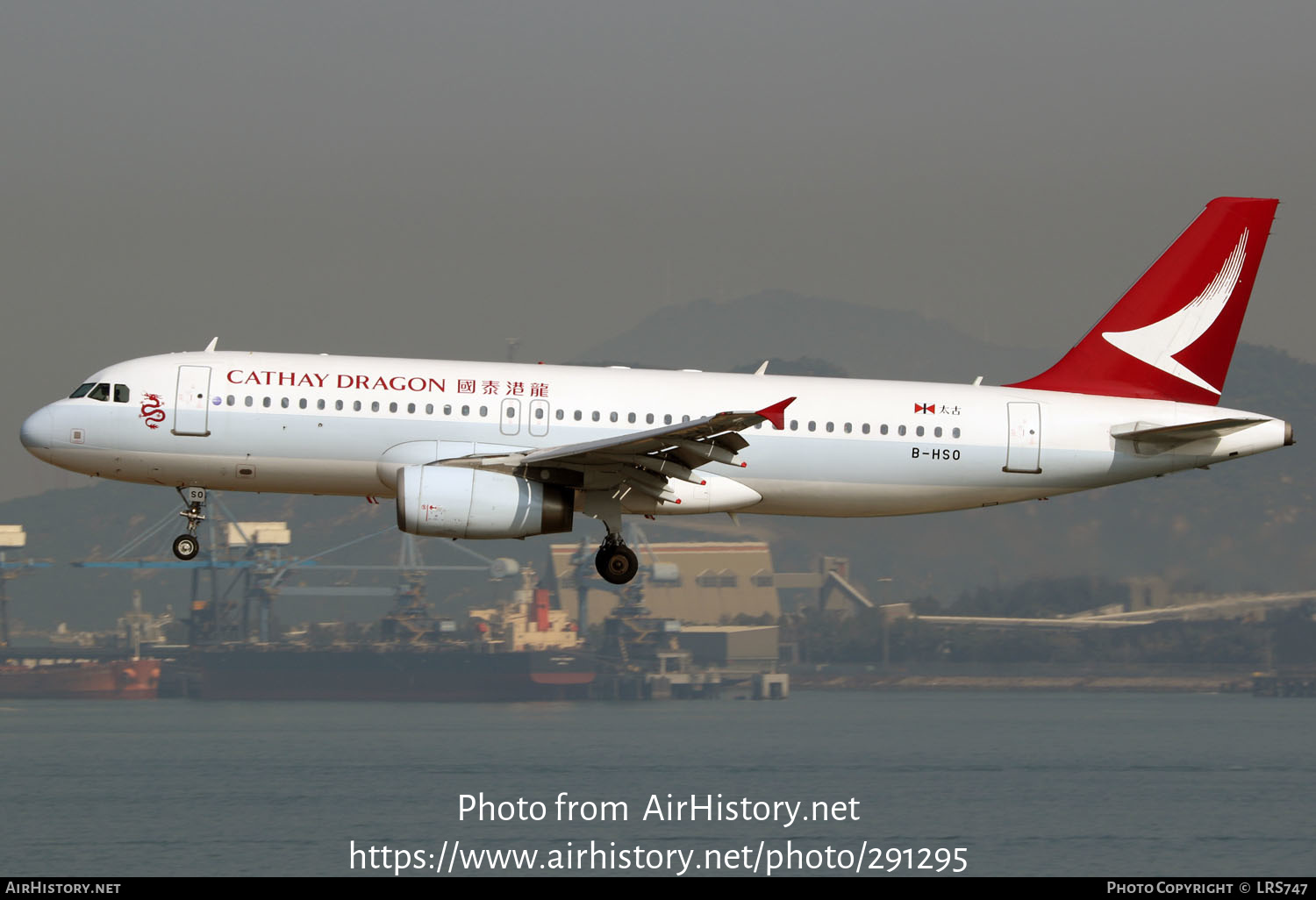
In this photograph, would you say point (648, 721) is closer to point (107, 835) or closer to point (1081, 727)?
point (1081, 727)

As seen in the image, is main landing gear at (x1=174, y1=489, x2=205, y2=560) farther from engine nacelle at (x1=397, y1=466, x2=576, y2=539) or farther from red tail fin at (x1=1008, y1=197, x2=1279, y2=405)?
red tail fin at (x1=1008, y1=197, x2=1279, y2=405)

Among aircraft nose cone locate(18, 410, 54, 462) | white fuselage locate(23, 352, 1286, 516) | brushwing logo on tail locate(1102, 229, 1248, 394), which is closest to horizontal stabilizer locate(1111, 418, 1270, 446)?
white fuselage locate(23, 352, 1286, 516)

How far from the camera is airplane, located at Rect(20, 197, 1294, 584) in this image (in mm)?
30562

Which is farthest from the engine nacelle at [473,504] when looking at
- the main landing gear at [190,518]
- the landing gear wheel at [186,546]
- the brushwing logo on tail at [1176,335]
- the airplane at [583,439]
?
the brushwing logo on tail at [1176,335]

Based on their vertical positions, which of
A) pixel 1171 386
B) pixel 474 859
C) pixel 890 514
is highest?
pixel 1171 386

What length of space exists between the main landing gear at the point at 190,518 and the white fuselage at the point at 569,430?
433 mm

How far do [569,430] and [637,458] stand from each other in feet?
5.79

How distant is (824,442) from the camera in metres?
32.1

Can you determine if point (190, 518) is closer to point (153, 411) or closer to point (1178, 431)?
point (153, 411)

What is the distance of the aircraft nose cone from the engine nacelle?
747cm

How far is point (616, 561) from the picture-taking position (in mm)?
32062

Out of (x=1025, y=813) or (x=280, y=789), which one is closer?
(x=1025, y=813)

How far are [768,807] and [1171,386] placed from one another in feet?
244
